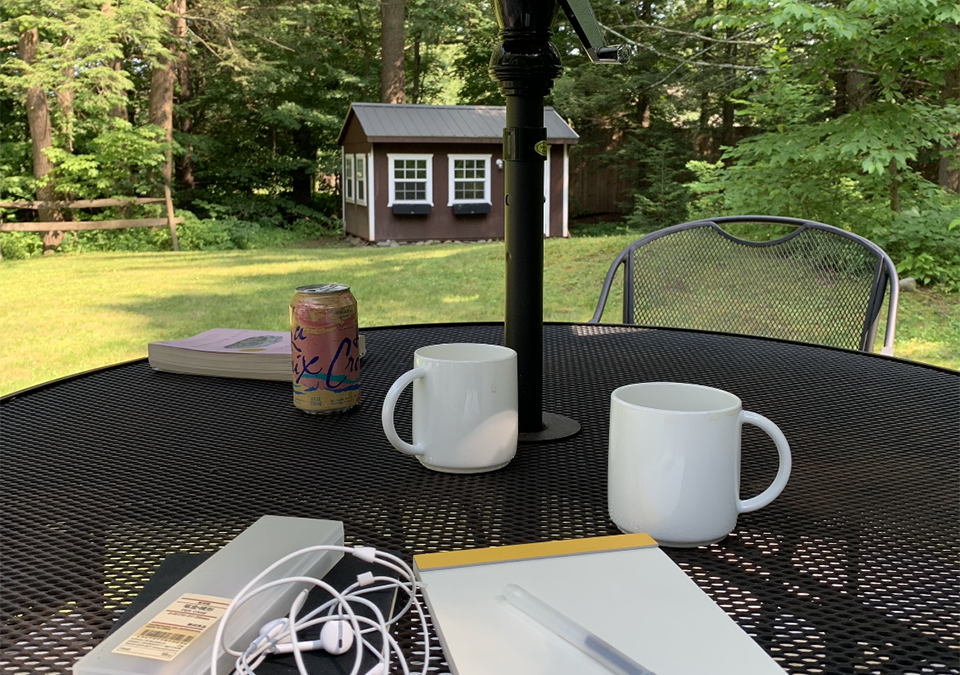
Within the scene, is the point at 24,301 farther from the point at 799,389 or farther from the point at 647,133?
the point at 647,133

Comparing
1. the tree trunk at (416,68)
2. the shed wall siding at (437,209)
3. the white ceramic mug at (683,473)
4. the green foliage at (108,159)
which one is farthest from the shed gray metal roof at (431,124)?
the white ceramic mug at (683,473)

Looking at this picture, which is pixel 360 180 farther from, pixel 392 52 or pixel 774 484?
pixel 774 484

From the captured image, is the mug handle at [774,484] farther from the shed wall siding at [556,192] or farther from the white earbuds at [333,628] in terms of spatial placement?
the shed wall siding at [556,192]

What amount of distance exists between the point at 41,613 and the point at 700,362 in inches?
39.0

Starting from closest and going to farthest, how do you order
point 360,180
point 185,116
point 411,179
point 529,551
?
point 529,551, point 411,179, point 360,180, point 185,116

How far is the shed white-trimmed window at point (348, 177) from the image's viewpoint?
13.6 m

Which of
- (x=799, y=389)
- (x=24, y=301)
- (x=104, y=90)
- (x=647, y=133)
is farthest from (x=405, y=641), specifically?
(x=647, y=133)

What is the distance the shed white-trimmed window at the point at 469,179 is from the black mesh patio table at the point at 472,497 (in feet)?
38.4

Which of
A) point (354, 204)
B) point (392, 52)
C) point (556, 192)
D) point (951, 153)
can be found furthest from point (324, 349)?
point (392, 52)

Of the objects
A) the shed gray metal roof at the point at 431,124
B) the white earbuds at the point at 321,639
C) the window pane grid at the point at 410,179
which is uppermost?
the shed gray metal roof at the point at 431,124

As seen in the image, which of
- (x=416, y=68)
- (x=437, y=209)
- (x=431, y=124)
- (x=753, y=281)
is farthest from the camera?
(x=416, y=68)

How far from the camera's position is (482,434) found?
2.58 feet

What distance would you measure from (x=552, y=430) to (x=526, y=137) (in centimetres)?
33

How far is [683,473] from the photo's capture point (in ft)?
2.11
